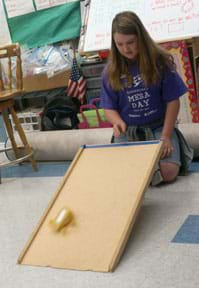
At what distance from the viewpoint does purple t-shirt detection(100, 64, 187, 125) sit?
2150 mm

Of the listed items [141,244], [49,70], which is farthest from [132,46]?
[49,70]

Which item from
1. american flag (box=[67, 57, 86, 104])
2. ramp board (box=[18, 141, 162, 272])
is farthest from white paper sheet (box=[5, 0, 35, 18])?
ramp board (box=[18, 141, 162, 272])

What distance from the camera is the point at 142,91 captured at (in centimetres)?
218

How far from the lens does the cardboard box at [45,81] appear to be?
144 inches

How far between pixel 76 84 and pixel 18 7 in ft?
3.17

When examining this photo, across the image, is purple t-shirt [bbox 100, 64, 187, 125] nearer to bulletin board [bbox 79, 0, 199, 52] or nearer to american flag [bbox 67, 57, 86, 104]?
bulletin board [bbox 79, 0, 199, 52]


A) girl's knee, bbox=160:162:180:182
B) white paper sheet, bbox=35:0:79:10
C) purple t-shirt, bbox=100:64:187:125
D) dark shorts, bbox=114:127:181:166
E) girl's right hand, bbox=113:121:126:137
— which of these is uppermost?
white paper sheet, bbox=35:0:79:10

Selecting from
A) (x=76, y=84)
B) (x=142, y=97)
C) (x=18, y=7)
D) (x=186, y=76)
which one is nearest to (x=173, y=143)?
(x=142, y=97)

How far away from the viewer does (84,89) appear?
11.5 ft

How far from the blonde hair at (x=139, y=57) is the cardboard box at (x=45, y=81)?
1496 millimetres

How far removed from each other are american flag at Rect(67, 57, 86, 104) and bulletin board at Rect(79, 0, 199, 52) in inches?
15.2

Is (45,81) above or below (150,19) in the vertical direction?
below

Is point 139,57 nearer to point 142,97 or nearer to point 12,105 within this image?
point 142,97

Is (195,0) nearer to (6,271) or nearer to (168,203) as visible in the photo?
(168,203)
